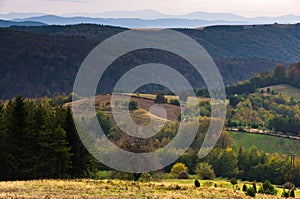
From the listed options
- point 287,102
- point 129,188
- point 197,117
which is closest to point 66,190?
point 129,188

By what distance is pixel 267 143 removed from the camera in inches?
4825

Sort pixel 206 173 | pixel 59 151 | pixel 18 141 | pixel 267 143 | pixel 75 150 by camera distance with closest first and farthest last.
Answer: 1. pixel 18 141
2. pixel 59 151
3. pixel 75 150
4. pixel 206 173
5. pixel 267 143

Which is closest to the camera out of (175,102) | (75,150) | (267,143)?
(75,150)

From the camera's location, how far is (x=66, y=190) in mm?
32719

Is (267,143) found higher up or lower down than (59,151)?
lower down

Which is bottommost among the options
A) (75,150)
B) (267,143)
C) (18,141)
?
(267,143)

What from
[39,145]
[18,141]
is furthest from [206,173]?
[18,141]

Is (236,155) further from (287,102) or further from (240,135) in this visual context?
(287,102)

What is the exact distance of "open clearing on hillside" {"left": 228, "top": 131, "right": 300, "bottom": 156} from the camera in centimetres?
11550

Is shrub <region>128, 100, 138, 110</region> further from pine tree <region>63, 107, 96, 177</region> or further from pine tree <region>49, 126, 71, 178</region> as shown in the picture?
pine tree <region>49, 126, 71, 178</region>

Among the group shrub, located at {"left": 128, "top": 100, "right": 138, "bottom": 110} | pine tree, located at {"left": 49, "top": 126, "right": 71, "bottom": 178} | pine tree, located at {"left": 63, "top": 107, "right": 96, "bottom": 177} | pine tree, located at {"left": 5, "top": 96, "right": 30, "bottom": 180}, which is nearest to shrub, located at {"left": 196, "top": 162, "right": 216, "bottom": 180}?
pine tree, located at {"left": 63, "top": 107, "right": 96, "bottom": 177}

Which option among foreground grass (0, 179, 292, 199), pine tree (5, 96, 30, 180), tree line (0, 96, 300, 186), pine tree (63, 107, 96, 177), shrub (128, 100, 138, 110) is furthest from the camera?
shrub (128, 100, 138, 110)

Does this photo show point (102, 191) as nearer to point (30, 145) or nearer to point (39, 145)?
point (39, 145)

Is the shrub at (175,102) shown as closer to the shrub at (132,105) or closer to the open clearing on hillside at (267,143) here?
the shrub at (132,105)
